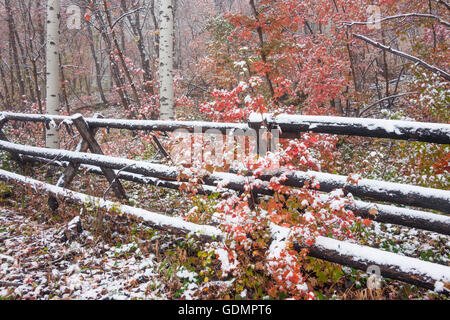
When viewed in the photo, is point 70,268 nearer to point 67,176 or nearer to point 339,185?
point 67,176

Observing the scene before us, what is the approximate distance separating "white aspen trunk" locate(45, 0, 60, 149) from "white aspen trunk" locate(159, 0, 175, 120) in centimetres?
296

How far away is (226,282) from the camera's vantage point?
3301 mm

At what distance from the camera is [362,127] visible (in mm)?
3025

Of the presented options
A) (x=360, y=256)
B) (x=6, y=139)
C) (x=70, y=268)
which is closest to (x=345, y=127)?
(x=360, y=256)

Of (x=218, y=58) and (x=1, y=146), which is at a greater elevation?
(x=218, y=58)

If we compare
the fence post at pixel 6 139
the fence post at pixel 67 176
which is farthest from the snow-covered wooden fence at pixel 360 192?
the fence post at pixel 6 139

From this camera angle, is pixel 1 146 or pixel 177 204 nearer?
pixel 177 204

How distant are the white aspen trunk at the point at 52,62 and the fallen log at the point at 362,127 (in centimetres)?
649

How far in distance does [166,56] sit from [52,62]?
3.19 metres

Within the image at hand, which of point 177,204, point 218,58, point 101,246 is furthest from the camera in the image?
point 218,58

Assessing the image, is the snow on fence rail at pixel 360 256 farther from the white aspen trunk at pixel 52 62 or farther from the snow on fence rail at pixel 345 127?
the white aspen trunk at pixel 52 62

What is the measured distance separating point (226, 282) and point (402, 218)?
8.15ft
